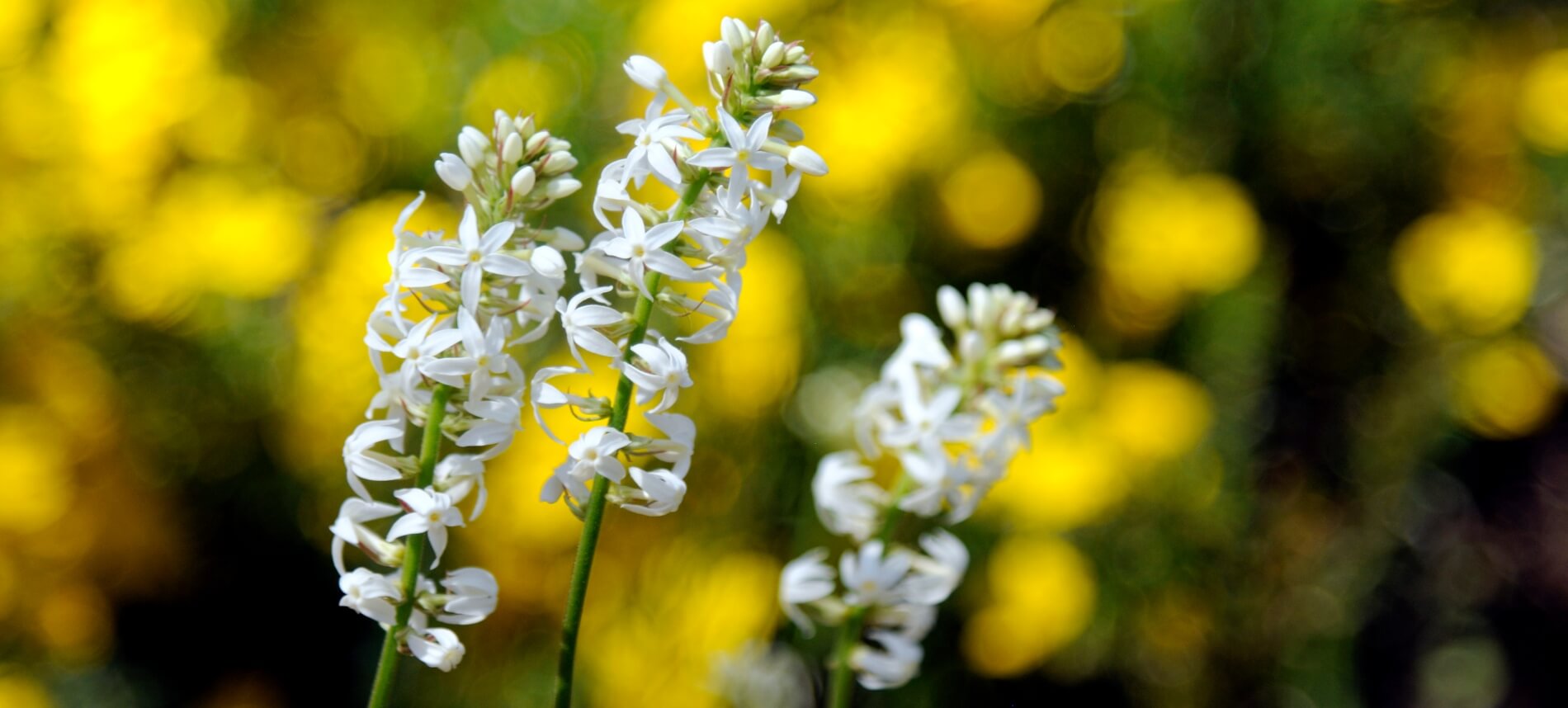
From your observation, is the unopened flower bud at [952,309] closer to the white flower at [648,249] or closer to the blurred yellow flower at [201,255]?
the white flower at [648,249]

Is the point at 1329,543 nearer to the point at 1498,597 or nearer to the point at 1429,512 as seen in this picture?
the point at 1429,512

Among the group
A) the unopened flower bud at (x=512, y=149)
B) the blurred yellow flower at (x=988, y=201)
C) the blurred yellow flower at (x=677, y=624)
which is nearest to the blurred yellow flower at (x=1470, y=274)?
the blurred yellow flower at (x=988, y=201)

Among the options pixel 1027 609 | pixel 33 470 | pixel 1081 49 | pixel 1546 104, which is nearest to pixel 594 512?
pixel 1027 609

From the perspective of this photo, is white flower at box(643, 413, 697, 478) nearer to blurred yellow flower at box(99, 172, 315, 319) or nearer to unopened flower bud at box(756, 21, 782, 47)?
unopened flower bud at box(756, 21, 782, 47)

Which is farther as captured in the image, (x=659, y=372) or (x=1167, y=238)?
(x=1167, y=238)

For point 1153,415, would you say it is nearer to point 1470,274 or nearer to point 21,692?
point 1470,274

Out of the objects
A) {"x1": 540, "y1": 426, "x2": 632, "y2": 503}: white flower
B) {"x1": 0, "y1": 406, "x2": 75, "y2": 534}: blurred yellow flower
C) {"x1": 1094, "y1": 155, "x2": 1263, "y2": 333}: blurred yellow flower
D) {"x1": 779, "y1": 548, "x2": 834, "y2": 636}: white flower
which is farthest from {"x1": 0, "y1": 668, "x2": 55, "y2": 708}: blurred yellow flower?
{"x1": 1094, "y1": 155, "x2": 1263, "y2": 333}: blurred yellow flower
